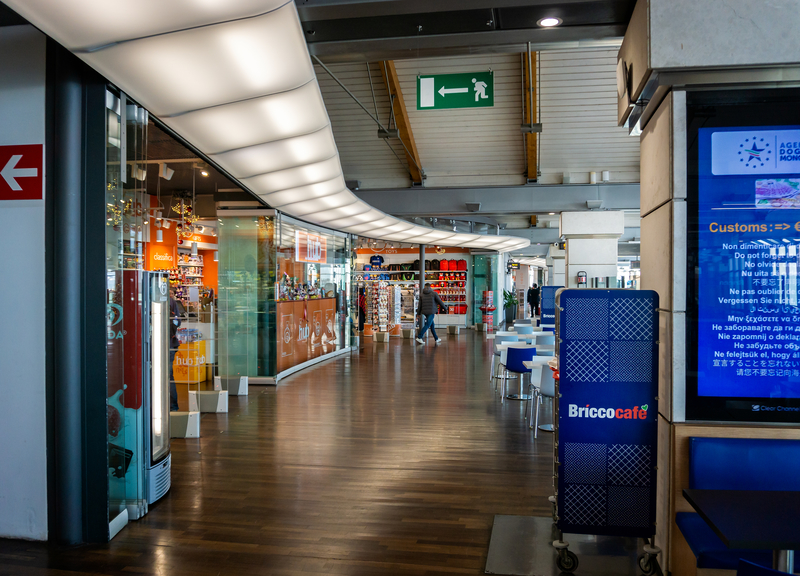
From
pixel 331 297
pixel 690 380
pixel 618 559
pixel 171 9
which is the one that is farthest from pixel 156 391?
pixel 331 297

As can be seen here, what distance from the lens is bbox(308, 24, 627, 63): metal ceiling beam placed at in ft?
12.3

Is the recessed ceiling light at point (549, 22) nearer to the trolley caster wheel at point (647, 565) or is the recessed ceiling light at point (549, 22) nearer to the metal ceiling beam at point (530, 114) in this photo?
the trolley caster wheel at point (647, 565)

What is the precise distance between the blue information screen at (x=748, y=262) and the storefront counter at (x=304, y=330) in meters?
6.87

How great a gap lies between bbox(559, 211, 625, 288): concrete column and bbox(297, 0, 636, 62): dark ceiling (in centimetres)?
711

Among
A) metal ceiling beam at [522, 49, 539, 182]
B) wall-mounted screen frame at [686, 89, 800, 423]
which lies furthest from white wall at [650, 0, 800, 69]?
metal ceiling beam at [522, 49, 539, 182]

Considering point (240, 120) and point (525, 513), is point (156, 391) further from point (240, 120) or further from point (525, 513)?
point (525, 513)

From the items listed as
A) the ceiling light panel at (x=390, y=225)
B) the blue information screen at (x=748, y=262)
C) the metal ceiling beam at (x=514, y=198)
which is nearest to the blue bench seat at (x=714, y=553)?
the blue information screen at (x=748, y=262)

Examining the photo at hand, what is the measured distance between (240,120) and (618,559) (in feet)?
12.1

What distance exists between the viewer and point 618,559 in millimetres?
3189

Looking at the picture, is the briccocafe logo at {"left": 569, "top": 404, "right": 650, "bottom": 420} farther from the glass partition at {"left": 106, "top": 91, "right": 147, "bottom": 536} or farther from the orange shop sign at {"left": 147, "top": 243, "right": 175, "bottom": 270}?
the orange shop sign at {"left": 147, "top": 243, "right": 175, "bottom": 270}

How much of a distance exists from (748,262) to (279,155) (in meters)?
3.78

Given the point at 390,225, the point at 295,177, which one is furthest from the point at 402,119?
the point at 295,177

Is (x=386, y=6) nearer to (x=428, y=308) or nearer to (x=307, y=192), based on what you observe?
(x=307, y=192)

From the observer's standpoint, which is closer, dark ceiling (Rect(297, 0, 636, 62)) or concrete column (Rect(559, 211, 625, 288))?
dark ceiling (Rect(297, 0, 636, 62))
